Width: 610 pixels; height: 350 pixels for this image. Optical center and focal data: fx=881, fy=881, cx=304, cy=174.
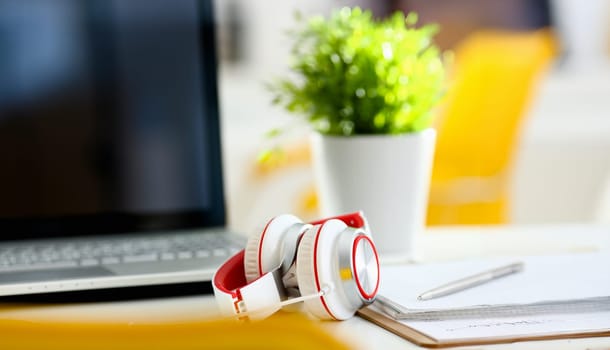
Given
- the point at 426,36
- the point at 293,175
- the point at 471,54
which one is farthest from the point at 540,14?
the point at 426,36

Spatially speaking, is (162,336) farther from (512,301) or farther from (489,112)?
(489,112)

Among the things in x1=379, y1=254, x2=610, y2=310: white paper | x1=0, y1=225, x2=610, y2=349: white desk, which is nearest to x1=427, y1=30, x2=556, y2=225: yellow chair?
x1=0, y1=225, x2=610, y2=349: white desk

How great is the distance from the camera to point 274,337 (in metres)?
0.30

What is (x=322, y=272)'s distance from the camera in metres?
0.57

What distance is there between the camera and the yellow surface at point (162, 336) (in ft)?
0.94

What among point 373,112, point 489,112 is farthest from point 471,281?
point 489,112

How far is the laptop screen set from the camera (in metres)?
0.87

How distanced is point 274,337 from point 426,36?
0.61 m

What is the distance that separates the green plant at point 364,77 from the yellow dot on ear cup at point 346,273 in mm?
304

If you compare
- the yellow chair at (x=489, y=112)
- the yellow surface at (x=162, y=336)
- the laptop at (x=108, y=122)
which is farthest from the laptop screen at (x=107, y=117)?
the yellow chair at (x=489, y=112)

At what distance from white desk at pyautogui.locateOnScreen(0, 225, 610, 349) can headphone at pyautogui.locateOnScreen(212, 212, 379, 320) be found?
0.9 inches

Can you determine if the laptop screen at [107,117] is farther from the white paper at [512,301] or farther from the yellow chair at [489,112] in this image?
the yellow chair at [489,112]

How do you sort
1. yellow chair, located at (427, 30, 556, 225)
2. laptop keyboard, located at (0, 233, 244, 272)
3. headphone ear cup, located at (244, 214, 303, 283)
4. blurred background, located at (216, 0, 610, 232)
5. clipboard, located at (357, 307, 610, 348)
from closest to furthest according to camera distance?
clipboard, located at (357, 307, 610, 348), headphone ear cup, located at (244, 214, 303, 283), laptop keyboard, located at (0, 233, 244, 272), yellow chair, located at (427, 30, 556, 225), blurred background, located at (216, 0, 610, 232)

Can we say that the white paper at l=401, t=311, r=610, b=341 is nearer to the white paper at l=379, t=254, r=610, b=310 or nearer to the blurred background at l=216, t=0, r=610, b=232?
the white paper at l=379, t=254, r=610, b=310
